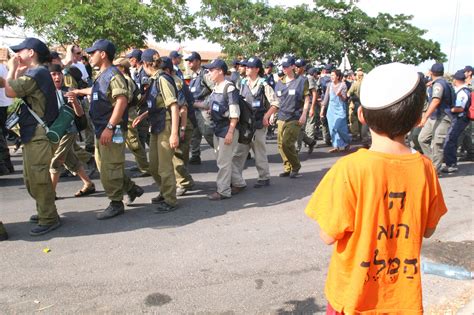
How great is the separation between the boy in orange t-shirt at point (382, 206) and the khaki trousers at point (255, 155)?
4.23 metres

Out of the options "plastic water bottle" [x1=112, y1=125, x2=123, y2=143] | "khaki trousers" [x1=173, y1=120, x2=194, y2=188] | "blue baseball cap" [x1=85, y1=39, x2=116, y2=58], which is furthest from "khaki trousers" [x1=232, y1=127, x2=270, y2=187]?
"blue baseball cap" [x1=85, y1=39, x2=116, y2=58]

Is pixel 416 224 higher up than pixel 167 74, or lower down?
lower down

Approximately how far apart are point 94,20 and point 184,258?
1246cm

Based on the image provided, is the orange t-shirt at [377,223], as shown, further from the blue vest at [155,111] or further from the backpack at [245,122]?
the backpack at [245,122]

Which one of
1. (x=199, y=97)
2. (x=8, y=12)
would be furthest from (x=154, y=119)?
(x=8, y=12)

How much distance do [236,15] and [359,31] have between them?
10.3 meters

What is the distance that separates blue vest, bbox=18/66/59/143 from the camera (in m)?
4.18

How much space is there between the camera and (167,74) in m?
5.03

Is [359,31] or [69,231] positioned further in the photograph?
[359,31]

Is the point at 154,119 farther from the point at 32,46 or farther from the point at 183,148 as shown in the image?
the point at 32,46

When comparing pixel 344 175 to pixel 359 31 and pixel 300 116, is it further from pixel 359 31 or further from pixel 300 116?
pixel 359 31

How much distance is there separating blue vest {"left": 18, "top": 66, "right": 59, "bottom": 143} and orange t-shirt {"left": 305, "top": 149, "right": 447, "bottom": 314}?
3.49 meters

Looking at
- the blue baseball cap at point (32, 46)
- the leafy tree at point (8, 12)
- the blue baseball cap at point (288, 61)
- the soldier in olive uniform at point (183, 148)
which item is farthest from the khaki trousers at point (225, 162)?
the leafy tree at point (8, 12)

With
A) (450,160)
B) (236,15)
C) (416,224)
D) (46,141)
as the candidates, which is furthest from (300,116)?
(236,15)
